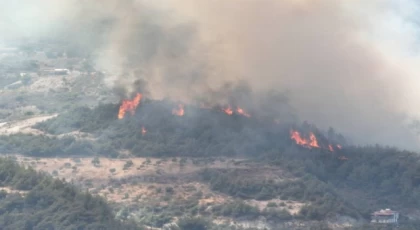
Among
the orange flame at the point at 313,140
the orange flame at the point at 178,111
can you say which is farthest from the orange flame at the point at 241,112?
the orange flame at the point at 313,140

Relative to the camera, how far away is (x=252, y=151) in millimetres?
108188

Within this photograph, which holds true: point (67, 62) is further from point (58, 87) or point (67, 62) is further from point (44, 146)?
point (44, 146)

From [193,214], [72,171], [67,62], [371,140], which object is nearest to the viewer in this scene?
[193,214]

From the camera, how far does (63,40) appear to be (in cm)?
17038

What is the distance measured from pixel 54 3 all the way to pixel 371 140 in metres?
44.6

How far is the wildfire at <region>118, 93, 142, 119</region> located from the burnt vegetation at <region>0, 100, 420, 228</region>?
586 mm

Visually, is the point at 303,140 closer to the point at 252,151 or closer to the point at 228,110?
the point at 252,151

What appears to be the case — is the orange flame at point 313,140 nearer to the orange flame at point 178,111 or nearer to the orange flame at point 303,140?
the orange flame at point 303,140

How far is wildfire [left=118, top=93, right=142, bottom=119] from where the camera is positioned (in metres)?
114

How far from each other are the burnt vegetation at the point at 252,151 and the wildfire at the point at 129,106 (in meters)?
0.59

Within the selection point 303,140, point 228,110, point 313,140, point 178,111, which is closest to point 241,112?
point 228,110

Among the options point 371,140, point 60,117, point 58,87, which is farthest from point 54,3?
point 371,140

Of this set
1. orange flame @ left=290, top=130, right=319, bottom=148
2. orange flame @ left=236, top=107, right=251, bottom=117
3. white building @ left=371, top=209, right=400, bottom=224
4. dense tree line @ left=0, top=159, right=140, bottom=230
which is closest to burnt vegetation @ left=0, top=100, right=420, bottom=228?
orange flame @ left=290, top=130, right=319, bottom=148

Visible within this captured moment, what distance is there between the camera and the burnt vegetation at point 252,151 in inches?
4045
